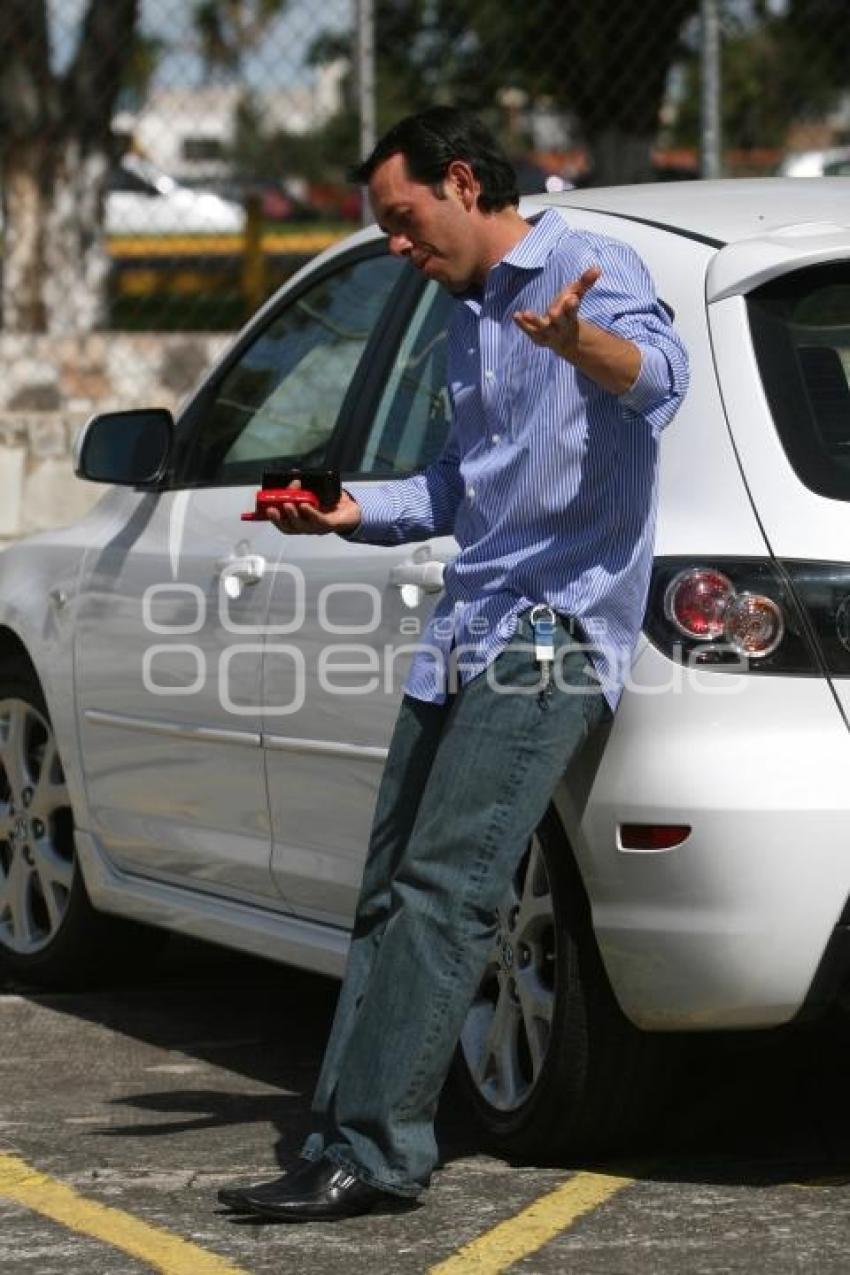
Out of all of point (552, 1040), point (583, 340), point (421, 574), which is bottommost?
point (552, 1040)

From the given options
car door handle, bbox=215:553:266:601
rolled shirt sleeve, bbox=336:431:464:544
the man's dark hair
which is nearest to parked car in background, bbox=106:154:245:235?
car door handle, bbox=215:553:266:601

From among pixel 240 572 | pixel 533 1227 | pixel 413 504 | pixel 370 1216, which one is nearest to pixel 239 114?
pixel 240 572

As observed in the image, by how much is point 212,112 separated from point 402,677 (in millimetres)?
6674

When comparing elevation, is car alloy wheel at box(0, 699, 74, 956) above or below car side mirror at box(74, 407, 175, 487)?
below

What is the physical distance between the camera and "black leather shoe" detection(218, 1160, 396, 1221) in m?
4.70

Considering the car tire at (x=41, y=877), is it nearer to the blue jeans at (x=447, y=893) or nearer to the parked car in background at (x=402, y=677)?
the parked car in background at (x=402, y=677)

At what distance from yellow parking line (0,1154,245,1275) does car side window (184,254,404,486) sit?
157cm

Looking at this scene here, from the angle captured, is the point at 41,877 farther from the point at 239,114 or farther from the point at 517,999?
the point at 239,114

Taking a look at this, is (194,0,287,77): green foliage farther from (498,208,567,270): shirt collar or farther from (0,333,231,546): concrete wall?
(498,208,567,270): shirt collar

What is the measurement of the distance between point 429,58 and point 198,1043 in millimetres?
7060

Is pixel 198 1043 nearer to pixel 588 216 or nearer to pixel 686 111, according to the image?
pixel 588 216

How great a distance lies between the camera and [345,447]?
5.82 m

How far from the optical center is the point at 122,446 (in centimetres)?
632

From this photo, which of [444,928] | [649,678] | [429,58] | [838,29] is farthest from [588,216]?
[838,29]
